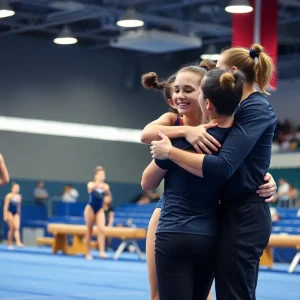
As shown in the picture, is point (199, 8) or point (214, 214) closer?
point (214, 214)

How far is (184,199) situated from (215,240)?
0.21 m

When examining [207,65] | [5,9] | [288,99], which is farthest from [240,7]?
[288,99]

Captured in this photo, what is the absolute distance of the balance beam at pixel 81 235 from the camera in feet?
48.0

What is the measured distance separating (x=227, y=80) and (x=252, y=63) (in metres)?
0.37

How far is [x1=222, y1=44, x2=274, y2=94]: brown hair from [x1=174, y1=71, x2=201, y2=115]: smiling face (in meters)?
0.17

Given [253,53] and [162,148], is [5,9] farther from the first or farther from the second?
[162,148]

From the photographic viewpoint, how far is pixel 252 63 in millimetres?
3361

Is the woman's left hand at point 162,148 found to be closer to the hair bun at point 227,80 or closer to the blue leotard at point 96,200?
the hair bun at point 227,80

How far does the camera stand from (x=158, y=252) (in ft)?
10.4

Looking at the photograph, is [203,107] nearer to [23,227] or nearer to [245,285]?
[245,285]

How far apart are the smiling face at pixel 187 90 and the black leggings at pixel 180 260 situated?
626mm

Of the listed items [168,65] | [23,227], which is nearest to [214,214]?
[23,227]

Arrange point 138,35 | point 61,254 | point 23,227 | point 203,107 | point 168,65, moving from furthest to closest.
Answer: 1. point 168,65
2. point 23,227
3. point 138,35
4. point 61,254
5. point 203,107

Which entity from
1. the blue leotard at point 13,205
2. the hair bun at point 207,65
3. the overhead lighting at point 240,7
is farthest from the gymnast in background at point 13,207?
the hair bun at point 207,65
